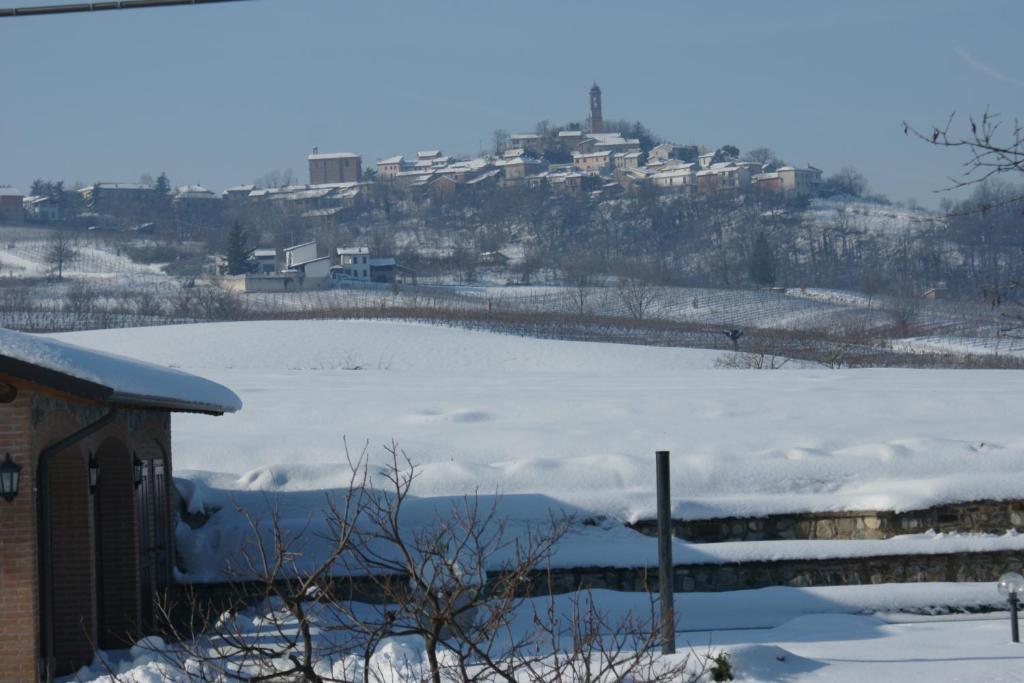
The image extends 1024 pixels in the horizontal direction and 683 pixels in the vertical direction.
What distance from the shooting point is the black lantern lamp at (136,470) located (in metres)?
11.8

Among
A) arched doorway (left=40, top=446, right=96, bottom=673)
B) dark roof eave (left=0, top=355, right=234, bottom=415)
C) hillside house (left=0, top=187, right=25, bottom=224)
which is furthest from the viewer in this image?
hillside house (left=0, top=187, right=25, bottom=224)

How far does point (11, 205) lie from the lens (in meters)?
179

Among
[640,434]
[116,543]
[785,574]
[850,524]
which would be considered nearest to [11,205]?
[640,434]

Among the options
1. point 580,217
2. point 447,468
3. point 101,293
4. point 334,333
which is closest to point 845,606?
point 447,468

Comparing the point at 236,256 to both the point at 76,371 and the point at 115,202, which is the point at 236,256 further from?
the point at 76,371

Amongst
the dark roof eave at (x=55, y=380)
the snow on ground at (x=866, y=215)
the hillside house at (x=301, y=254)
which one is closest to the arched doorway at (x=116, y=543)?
the dark roof eave at (x=55, y=380)

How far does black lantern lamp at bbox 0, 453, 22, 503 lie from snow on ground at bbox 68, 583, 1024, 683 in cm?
138

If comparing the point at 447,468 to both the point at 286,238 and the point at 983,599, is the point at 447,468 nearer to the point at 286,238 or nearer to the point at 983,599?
the point at 983,599

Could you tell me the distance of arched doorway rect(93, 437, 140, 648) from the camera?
11781mm

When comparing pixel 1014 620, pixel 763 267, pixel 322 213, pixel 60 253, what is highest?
pixel 322 213

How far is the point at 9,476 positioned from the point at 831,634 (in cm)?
683

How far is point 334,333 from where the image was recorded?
4153cm

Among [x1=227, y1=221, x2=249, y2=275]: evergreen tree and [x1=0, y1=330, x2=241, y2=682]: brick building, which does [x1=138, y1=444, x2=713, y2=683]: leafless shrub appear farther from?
[x1=227, y1=221, x2=249, y2=275]: evergreen tree

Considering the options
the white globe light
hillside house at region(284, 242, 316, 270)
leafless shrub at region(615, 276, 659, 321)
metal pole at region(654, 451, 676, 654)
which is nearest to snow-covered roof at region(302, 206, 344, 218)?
hillside house at region(284, 242, 316, 270)
